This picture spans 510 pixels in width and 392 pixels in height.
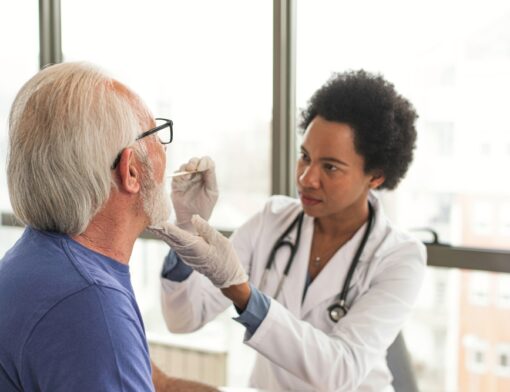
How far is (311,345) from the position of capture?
1.48 m

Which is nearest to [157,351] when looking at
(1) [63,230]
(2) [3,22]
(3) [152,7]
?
(3) [152,7]

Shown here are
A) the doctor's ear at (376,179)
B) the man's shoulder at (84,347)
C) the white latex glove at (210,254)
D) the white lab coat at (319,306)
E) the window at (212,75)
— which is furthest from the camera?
the window at (212,75)

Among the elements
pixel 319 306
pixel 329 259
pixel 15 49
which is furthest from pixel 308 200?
pixel 15 49

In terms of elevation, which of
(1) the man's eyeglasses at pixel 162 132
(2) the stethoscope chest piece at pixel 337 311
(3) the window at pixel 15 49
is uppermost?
(3) the window at pixel 15 49

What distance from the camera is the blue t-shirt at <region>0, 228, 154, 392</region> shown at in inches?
32.6

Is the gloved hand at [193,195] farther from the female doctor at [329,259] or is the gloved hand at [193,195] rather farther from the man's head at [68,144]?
the man's head at [68,144]

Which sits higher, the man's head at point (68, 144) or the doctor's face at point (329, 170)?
the man's head at point (68, 144)

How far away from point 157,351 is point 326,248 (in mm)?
1240

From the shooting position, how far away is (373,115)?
1707 millimetres

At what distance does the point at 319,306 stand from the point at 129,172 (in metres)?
0.84

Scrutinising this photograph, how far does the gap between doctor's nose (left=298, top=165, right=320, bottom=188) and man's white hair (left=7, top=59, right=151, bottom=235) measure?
29.3 inches

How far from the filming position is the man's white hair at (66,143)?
918 mm

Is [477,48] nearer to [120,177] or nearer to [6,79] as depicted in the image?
[120,177]

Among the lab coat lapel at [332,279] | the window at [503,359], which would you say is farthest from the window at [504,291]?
the lab coat lapel at [332,279]
